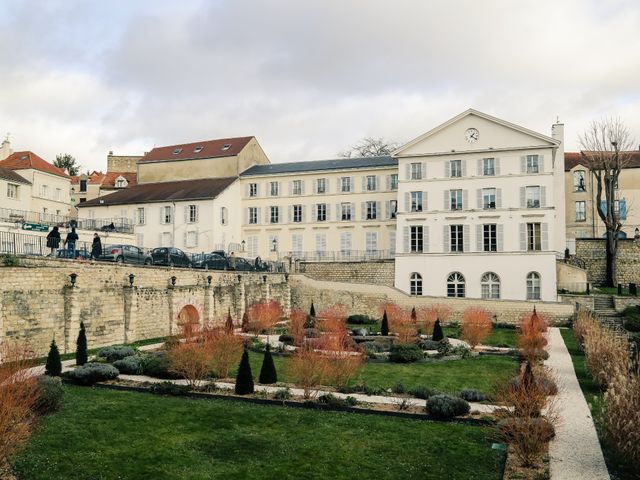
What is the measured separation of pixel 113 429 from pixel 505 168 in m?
37.3

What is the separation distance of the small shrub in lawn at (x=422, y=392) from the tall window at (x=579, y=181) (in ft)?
155

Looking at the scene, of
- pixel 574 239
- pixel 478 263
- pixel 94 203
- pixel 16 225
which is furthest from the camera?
pixel 94 203

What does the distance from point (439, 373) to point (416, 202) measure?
2590 cm

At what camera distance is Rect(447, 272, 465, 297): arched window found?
4456 cm

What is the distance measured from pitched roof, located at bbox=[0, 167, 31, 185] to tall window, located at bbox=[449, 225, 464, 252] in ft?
122

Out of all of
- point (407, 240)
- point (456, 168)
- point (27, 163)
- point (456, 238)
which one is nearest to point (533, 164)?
point (456, 168)

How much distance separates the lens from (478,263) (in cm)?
4397

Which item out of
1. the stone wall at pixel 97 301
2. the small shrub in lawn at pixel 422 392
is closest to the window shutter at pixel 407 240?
the stone wall at pixel 97 301

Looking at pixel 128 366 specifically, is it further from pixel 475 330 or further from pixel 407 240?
pixel 407 240

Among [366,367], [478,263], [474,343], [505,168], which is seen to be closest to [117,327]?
[366,367]

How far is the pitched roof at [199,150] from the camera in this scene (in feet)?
186

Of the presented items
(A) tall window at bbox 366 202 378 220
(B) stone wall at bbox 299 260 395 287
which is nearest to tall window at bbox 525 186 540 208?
(B) stone wall at bbox 299 260 395 287

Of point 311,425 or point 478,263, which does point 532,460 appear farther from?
point 478,263

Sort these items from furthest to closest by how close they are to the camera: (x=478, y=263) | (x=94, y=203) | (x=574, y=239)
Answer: (x=94, y=203) → (x=574, y=239) → (x=478, y=263)
